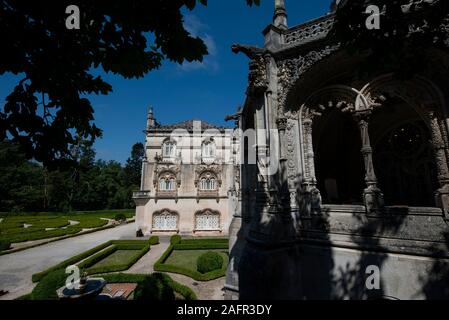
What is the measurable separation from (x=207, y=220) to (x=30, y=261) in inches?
631

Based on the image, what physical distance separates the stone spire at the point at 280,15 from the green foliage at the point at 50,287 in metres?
12.5

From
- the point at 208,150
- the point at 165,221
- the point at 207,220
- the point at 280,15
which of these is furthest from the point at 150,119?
the point at 280,15

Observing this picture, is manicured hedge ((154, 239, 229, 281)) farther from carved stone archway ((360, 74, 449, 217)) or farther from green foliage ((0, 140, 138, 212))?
green foliage ((0, 140, 138, 212))

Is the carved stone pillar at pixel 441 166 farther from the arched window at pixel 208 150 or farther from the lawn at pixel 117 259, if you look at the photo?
the arched window at pixel 208 150

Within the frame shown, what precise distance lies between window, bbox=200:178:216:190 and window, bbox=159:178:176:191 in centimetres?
337

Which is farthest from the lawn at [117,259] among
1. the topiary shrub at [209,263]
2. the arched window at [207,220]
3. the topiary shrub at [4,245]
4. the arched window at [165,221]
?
the topiary shrub at [4,245]

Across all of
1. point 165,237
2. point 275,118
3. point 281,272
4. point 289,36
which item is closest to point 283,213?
point 281,272

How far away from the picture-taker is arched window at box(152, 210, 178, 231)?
1022 inches

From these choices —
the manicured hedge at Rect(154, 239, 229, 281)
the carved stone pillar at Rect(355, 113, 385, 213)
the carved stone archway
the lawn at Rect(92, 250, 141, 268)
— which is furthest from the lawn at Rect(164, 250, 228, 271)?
the carved stone archway

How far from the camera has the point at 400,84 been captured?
244 inches

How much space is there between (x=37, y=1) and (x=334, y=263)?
7.72 meters

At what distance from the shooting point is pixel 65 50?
2.62m

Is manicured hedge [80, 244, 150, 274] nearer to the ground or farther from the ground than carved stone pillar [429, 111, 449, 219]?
nearer to the ground

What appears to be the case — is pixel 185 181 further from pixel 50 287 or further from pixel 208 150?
pixel 50 287
